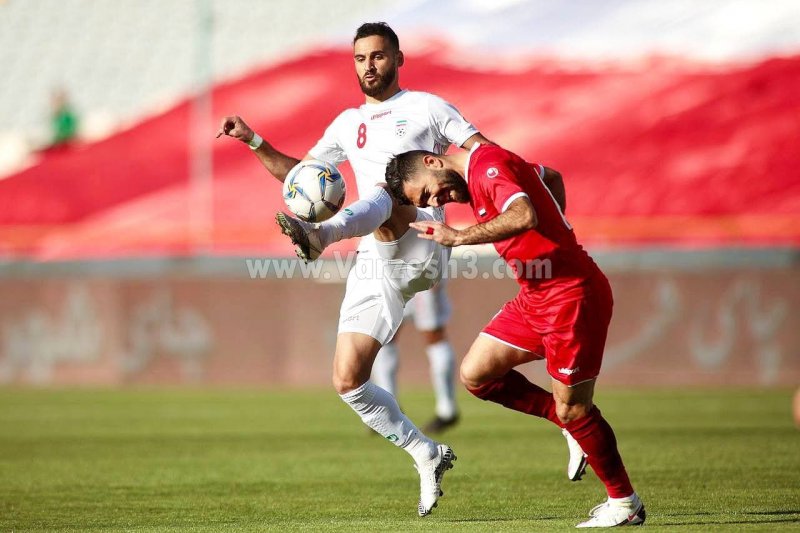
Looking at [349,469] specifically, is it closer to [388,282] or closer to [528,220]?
[388,282]

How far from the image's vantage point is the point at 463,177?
6656 mm

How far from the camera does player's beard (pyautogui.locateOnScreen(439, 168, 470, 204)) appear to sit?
6.61 m

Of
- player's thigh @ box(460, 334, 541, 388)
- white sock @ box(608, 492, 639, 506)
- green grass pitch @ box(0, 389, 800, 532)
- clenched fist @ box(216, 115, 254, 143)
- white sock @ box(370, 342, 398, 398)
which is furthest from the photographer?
white sock @ box(370, 342, 398, 398)

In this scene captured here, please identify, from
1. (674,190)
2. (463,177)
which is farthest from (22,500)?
(674,190)

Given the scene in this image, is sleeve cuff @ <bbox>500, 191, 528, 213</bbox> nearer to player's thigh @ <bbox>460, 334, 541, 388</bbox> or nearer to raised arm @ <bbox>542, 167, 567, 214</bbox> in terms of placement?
raised arm @ <bbox>542, 167, 567, 214</bbox>

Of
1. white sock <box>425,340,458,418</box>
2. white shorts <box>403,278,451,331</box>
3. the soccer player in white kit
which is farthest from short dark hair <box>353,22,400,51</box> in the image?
white sock <box>425,340,458,418</box>

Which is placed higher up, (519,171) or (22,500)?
(519,171)

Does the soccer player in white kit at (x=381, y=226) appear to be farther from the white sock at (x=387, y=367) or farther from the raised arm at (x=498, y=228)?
the white sock at (x=387, y=367)

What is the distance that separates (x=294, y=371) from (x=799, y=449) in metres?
9.12

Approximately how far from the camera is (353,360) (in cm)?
729

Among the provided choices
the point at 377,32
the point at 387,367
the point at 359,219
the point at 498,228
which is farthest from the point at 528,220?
the point at 387,367

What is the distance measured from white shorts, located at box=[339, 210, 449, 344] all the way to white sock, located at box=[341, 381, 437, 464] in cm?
31

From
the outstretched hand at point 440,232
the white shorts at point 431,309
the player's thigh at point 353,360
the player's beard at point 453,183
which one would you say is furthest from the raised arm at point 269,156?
the white shorts at point 431,309

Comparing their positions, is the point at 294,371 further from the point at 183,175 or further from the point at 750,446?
the point at 183,175
